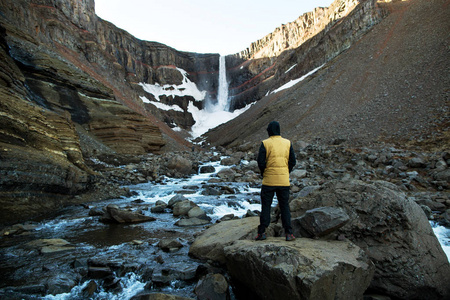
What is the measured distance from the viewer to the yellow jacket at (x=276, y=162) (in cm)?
396

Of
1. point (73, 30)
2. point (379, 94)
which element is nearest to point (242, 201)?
point (379, 94)

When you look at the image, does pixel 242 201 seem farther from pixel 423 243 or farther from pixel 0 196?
pixel 0 196

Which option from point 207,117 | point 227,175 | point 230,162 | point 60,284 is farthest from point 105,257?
point 207,117

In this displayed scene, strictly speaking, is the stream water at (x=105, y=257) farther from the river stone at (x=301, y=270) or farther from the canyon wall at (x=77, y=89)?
the canyon wall at (x=77, y=89)

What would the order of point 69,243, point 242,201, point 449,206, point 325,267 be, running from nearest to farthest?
point 325,267 → point 69,243 → point 449,206 → point 242,201

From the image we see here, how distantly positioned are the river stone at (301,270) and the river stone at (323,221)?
222 mm

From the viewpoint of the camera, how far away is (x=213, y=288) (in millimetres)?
3471

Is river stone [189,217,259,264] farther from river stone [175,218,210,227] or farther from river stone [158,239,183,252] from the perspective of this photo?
river stone [175,218,210,227]

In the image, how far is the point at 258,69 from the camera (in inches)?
2842

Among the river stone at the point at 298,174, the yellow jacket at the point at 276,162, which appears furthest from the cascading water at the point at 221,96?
the yellow jacket at the point at 276,162

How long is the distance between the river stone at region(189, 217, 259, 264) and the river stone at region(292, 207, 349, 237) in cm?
99

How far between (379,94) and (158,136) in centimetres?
2221

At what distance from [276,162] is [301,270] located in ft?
5.66

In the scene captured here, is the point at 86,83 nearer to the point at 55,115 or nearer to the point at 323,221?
the point at 55,115
